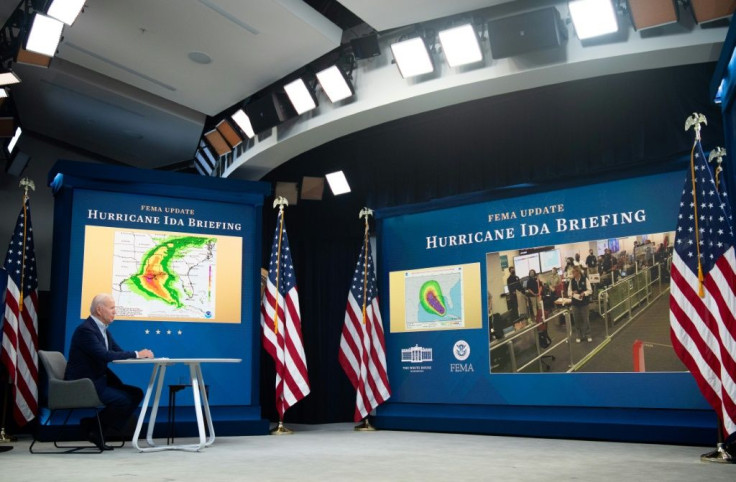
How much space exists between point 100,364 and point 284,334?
268cm

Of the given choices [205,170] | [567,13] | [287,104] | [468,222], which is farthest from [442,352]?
[205,170]

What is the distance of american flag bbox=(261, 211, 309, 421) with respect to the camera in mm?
7562

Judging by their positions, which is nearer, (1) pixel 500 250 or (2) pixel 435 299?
(1) pixel 500 250

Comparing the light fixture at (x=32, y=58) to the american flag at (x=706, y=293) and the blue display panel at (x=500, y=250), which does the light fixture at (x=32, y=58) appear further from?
the american flag at (x=706, y=293)

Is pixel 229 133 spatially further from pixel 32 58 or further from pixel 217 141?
pixel 32 58

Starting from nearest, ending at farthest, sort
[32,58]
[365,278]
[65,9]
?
[65,9] → [32,58] → [365,278]

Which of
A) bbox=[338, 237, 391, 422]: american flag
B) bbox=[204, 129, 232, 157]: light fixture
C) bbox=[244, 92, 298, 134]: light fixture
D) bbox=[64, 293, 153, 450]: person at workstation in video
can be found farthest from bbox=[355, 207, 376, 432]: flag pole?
bbox=[64, 293, 153, 450]: person at workstation in video

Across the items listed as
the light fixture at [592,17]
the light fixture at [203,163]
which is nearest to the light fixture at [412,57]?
the light fixture at [592,17]

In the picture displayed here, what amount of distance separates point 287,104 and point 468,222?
235 centimetres

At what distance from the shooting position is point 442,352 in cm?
765

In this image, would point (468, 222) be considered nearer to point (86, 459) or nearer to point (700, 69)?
point (700, 69)

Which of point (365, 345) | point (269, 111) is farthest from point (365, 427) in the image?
point (269, 111)

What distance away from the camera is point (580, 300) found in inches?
262

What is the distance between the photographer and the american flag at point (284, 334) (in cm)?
756
